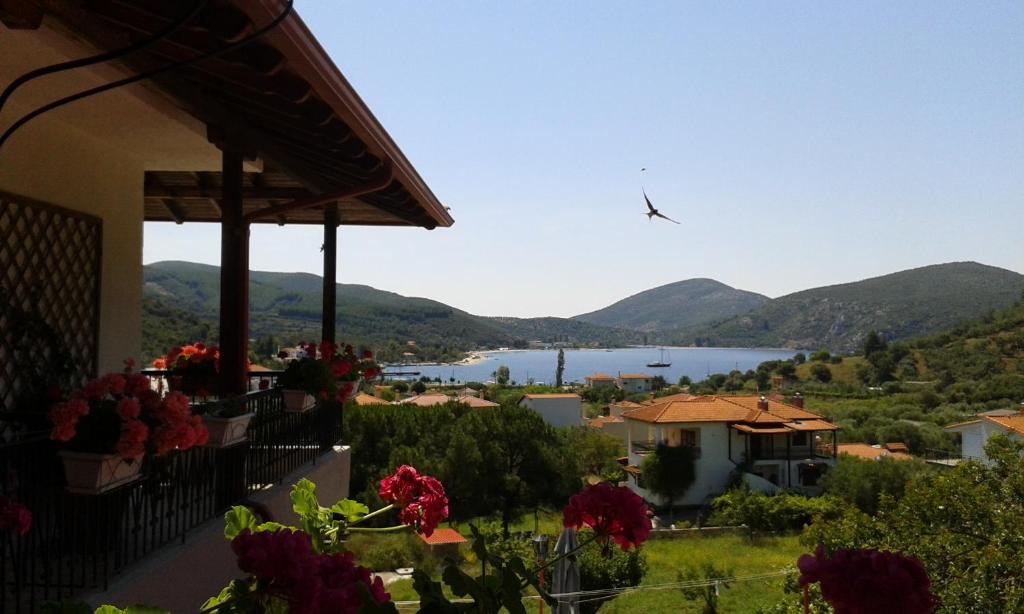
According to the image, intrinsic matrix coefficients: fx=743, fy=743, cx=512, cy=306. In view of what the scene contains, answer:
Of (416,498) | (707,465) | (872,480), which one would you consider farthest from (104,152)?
(707,465)

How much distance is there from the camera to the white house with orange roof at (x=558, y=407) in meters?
52.2

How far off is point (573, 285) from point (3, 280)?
299 ft

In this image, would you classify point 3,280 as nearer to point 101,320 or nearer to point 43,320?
point 43,320

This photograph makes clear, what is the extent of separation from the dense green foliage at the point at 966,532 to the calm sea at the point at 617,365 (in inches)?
4458

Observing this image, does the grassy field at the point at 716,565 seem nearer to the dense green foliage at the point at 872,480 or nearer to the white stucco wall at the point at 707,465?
the dense green foliage at the point at 872,480

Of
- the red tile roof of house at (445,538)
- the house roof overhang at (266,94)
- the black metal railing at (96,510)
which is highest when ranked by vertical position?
the house roof overhang at (266,94)

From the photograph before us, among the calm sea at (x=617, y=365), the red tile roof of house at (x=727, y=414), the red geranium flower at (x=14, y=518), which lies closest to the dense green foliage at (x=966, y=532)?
the red geranium flower at (x=14, y=518)

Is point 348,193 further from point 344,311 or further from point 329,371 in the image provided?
point 344,311

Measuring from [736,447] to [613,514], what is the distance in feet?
117

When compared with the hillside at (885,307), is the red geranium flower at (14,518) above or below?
below

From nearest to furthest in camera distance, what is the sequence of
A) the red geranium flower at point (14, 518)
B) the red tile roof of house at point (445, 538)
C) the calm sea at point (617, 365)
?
the red geranium flower at point (14, 518), the red tile roof of house at point (445, 538), the calm sea at point (617, 365)

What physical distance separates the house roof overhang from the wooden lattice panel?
128 centimetres

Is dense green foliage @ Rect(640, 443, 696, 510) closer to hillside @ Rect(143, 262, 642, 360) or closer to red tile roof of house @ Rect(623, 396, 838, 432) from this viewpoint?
red tile roof of house @ Rect(623, 396, 838, 432)

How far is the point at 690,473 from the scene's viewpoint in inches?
1344
